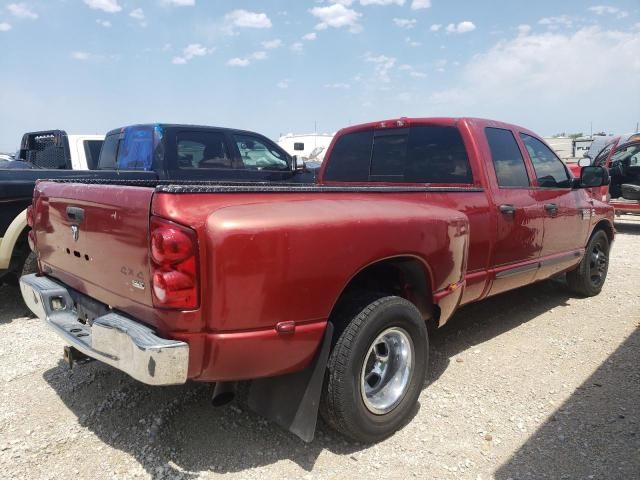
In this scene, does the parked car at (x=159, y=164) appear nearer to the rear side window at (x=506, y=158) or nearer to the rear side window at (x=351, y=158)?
the rear side window at (x=351, y=158)

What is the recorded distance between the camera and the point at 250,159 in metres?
7.41

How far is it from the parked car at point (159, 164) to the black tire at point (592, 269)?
4316 millimetres

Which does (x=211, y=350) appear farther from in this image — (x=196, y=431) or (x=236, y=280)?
(x=196, y=431)

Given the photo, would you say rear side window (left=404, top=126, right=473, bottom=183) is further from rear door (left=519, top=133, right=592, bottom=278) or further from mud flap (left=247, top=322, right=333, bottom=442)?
mud flap (left=247, top=322, right=333, bottom=442)

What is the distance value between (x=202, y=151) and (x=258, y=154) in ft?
3.30

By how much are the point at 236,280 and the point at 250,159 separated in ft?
18.2

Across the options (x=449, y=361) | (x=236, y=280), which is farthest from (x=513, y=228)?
(x=236, y=280)

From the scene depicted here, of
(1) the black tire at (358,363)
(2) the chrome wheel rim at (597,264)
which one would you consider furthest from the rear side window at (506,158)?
(2) the chrome wheel rim at (597,264)

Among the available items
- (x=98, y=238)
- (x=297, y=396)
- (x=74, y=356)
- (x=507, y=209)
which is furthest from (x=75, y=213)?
(x=507, y=209)

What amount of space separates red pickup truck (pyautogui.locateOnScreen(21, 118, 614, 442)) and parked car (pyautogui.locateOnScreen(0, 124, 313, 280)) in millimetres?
1452


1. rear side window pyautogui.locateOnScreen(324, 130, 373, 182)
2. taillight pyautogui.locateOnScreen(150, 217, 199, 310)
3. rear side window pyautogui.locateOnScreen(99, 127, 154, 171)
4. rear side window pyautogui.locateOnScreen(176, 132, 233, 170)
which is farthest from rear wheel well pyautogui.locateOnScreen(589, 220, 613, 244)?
rear side window pyautogui.locateOnScreen(99, 127, 154, 171)

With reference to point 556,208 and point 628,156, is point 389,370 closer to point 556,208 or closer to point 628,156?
point 556,208

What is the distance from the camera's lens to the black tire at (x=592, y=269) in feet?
17.5

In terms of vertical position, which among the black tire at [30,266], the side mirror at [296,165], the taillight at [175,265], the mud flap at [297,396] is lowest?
the mud flap at [297,396]
